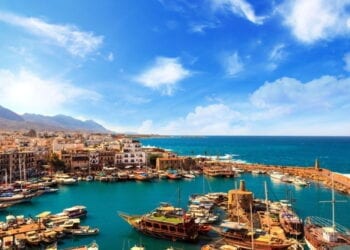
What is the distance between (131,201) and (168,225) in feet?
66.7

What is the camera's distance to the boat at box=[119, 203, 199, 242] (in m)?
36.2

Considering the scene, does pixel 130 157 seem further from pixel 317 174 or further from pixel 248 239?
pixel 248 239

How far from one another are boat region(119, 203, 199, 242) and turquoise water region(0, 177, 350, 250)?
0.71 meters

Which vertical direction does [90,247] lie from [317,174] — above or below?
below

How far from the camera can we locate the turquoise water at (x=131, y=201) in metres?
37.4

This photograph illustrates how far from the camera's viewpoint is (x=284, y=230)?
38.0 meters

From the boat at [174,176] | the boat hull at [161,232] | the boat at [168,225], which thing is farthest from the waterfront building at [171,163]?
the boat hull at [161,232]

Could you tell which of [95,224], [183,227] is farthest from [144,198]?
[183,227]

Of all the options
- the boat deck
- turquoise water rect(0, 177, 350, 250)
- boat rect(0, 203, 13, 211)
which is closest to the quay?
turquoise water rect(0, 177, 350, 250)

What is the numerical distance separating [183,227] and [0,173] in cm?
5239

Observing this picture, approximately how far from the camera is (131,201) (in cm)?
5641

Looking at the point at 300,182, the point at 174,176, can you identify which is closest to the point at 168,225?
the point at 174,176

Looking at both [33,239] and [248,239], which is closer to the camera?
[248,239]

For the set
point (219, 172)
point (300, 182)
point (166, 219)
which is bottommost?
point (166, 219)
